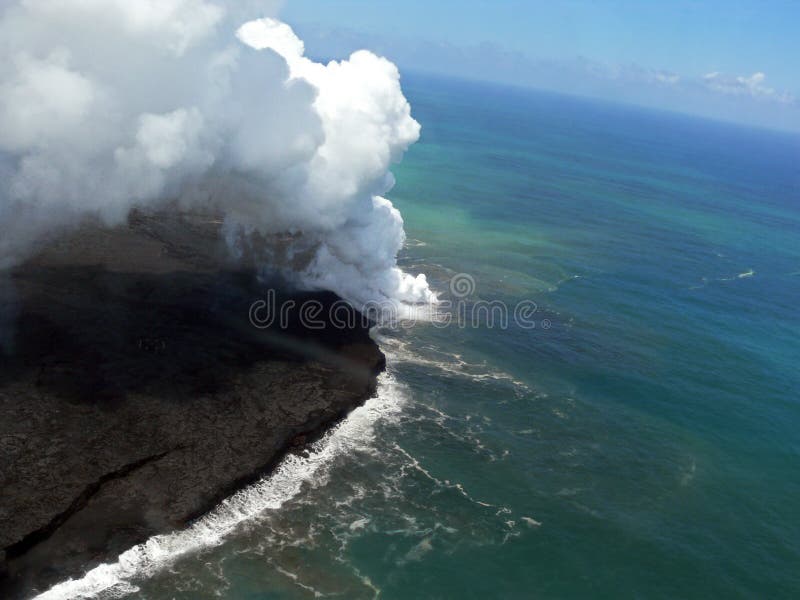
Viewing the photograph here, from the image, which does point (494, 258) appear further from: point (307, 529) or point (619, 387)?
point (307, 529)

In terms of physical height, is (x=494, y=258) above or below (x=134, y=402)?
above

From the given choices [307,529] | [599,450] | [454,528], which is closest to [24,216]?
[307,529]

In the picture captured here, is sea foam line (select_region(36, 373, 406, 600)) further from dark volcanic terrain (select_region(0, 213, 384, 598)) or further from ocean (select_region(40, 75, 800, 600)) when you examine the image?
dark volcanic terrain (select_region(0, 213, 384, 598))

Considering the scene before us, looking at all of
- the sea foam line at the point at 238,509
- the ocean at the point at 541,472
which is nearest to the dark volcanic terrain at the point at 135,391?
the sea foam line at the point at 238,509

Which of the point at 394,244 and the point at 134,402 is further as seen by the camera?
the point at 394,244

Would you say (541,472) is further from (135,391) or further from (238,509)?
(135,391)
